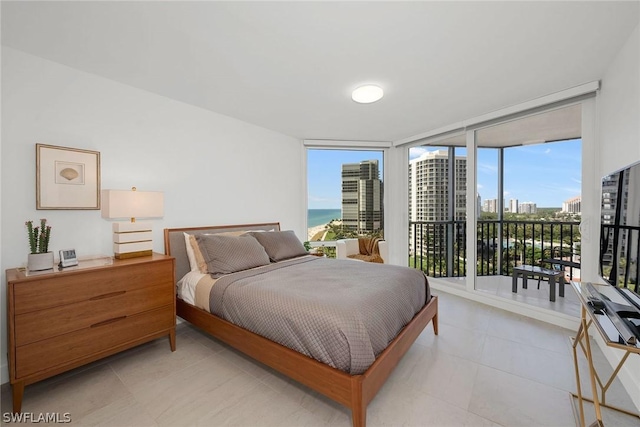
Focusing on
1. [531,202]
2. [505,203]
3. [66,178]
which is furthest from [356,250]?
[66,178]

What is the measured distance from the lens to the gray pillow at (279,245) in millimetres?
3116

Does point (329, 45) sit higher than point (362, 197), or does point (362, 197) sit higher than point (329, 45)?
point (329, 45)

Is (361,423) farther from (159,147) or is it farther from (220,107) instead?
(220,107)

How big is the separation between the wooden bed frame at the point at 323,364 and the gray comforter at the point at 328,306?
0.04 metres

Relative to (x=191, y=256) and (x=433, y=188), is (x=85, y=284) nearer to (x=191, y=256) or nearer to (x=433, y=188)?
(x=191, y=256)

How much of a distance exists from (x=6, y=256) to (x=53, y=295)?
64cm

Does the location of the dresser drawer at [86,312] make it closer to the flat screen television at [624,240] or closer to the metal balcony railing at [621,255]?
the flat screen television at [624,240]

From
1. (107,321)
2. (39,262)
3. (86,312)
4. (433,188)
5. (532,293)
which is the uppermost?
(433,188)

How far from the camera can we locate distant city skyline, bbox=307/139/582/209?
3168 millimetres

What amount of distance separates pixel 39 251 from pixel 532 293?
5.14 meters

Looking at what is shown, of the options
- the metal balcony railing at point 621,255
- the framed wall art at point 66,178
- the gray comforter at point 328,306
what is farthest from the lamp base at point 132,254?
the metal balcony railing at point 621,255

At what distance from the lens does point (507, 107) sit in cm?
309

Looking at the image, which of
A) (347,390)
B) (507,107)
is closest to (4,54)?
(347,390)

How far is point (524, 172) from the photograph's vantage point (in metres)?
3.60
